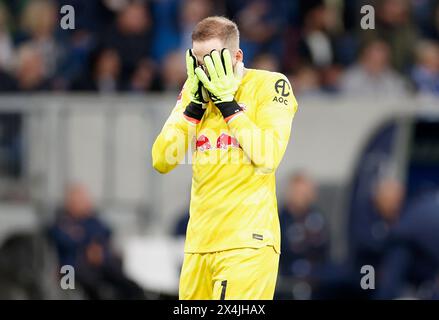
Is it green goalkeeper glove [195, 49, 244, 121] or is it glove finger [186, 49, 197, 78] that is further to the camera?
glove finger [186, 49, 197, 78]

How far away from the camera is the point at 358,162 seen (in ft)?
39.9

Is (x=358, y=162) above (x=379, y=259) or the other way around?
above

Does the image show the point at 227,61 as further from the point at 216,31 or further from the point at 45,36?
the point at 45,36

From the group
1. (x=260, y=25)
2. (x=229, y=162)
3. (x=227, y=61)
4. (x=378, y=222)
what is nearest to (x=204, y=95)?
(x=227, y=61)

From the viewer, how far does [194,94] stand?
614 cm

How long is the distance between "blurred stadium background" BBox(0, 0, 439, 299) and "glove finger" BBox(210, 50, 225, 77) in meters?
5.36

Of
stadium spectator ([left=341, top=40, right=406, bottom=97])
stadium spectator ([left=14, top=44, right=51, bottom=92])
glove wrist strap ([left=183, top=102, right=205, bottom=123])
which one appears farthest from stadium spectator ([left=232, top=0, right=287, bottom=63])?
glove wrist strap ([left=183, top=102, right=205, bottom=123])

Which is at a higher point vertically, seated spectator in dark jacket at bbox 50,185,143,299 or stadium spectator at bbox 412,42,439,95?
stadium spectator at bbox 412,42,439,95

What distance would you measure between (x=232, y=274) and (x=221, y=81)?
1.05 metres

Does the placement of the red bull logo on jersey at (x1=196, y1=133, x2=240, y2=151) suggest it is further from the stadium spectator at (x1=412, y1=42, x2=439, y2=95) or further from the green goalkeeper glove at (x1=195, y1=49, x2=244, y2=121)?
the stadium spectator at (x1=412, y1=42, x2=439, y2=95)

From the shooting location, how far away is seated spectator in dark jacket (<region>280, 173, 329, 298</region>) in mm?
11688

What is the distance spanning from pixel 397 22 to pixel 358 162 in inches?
84.7
